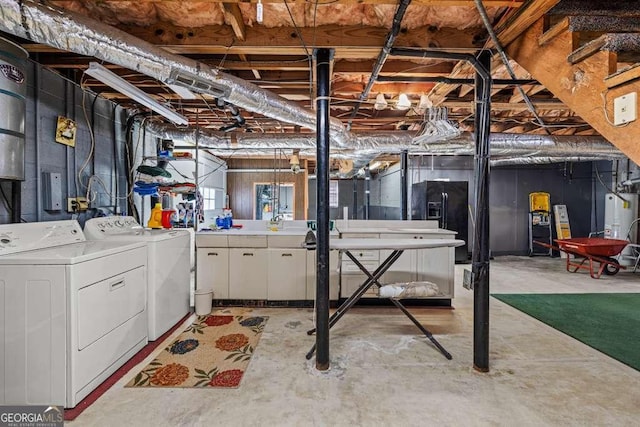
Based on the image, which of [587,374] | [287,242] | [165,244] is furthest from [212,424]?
[587,374]

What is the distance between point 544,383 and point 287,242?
2.52 metres

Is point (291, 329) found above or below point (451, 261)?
below

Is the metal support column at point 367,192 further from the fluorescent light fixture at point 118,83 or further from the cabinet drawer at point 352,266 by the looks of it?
the fluorescent light fixture at point 118,83

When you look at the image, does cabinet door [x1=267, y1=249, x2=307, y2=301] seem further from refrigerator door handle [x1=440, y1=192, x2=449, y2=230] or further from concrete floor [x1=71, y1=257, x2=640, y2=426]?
refrigerator door handle [x1=440, y1=192, x2=449, y2=230]

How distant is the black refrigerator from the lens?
6.15 meters

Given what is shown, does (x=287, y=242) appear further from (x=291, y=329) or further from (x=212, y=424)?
(x=212, y=424)

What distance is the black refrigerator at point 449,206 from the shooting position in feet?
20.2

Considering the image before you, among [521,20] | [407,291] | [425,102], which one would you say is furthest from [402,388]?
[425,102]

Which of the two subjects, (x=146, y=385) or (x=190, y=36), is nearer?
(x=146, y=385)

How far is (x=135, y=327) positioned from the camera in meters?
2.38

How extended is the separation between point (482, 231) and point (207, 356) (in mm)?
2311

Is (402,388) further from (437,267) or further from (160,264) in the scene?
(160,264)

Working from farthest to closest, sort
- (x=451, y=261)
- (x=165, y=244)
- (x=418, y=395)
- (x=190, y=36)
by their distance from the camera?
(x=451, y=261) → (x=165, y=244) → (x=190, y=36) → (x=418, y=395)

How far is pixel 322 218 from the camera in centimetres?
222
